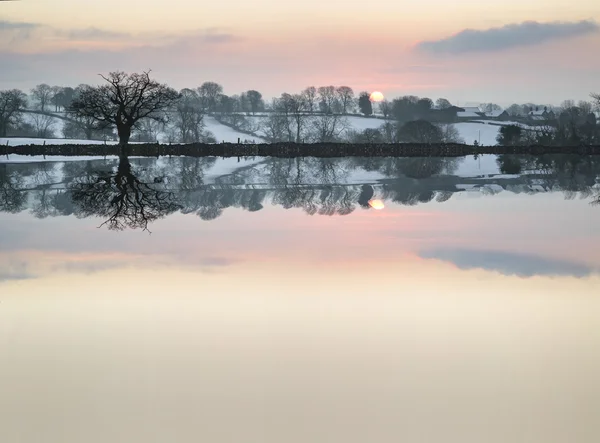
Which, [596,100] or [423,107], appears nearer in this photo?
[596,100]

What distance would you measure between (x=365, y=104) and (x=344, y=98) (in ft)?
2.13

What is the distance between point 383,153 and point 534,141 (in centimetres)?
501

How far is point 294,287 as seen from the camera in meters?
4.86

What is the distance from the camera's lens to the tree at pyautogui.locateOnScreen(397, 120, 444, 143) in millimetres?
23122

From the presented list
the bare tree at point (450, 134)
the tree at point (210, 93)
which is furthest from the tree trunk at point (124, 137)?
the bare tree at point (450, 134)

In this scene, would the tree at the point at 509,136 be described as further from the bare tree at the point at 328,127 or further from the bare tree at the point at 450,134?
the bare tree at the point at 328,127

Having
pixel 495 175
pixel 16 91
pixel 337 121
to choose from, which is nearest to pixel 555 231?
pixel 495 175

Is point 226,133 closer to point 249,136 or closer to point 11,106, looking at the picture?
point 249,136

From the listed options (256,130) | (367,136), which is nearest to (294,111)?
(256,130)

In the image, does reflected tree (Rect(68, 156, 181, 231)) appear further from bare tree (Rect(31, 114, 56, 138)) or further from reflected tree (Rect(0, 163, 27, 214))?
bare tree (Rect(31, 114, 56, 138))

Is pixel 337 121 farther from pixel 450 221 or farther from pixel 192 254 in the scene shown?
pixel 192 254

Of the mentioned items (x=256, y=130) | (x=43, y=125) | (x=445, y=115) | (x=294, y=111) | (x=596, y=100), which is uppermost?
(x=596, y=100)

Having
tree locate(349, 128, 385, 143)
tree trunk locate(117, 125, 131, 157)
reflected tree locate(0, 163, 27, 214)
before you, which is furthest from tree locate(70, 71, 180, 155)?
reflected tree locate(0, 163, 27, 214)

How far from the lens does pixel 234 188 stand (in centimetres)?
1151
